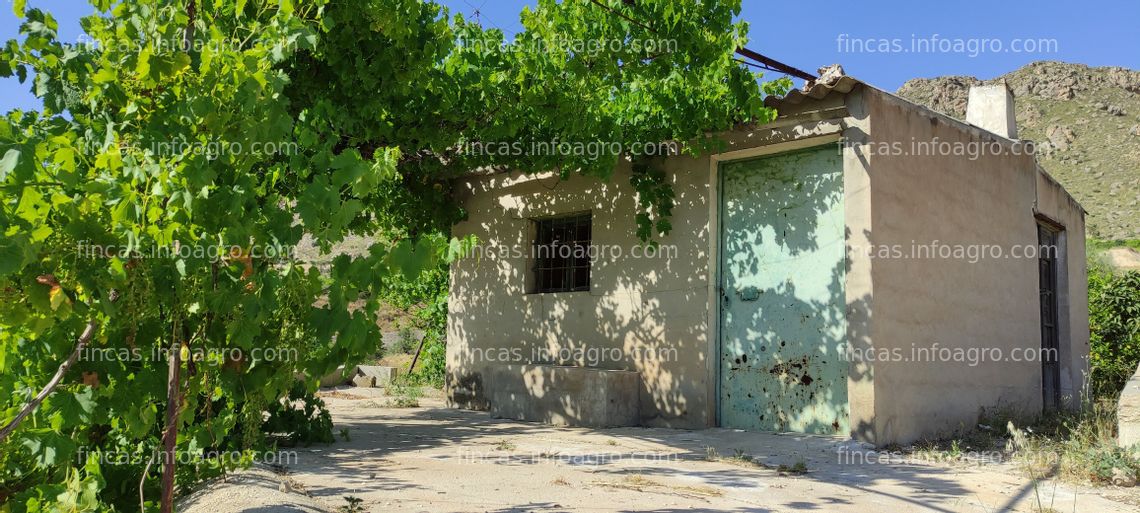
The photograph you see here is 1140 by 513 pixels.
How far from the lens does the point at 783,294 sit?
703 cm

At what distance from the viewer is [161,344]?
87.4 inches

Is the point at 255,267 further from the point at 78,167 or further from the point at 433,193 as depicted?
the point at 433,193

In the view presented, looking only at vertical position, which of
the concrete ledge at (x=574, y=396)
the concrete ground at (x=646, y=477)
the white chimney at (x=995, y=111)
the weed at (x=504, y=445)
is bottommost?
the weed at (x=504, y=445)

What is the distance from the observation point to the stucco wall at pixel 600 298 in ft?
24.6

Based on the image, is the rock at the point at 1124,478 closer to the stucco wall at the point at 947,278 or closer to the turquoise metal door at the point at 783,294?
the stucco wall at the point at 947,278

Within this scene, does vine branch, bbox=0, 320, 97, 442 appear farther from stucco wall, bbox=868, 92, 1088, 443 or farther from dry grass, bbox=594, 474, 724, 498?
stucco wall, bbox=868, 92, 1088, 443

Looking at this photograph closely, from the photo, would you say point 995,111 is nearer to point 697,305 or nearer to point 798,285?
point 798,285

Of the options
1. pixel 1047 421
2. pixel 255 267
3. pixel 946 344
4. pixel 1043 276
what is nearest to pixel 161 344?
pixel 255 267

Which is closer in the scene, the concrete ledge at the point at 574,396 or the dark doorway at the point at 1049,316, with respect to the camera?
the concrete ledge at the point at 574,396

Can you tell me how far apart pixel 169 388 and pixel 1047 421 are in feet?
28.2

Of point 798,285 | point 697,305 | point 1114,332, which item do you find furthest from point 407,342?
point 1114,332

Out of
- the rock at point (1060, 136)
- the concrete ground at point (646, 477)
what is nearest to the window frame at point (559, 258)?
the concrete ground at point (646, 477)

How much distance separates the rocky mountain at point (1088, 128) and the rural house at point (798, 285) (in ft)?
87.2

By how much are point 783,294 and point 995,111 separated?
14.1ft
